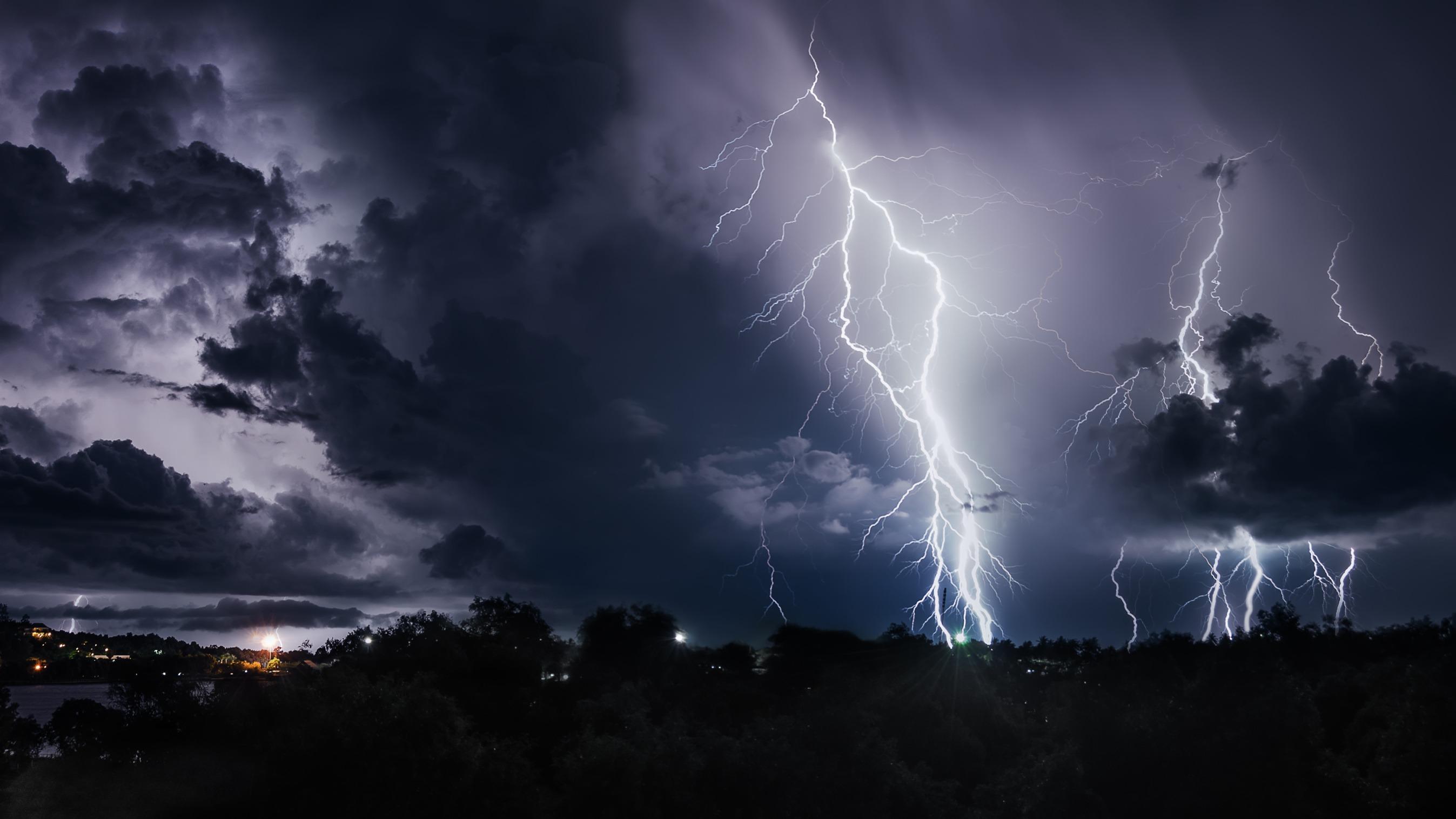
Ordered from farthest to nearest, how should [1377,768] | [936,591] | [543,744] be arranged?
[936,591]
[543,744]
[1377,768]

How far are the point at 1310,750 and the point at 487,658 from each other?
93.7 feet

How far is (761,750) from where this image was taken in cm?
2058

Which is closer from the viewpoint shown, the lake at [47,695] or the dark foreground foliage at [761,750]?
the dark foreground foliage at [761,750]

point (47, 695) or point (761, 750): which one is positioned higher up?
point (761, 750)

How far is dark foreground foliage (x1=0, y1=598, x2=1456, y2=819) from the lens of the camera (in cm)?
1755

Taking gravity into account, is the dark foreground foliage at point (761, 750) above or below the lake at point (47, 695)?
above

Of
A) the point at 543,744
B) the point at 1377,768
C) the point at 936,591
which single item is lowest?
the point at 543,744

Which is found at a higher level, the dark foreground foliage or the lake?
the dark foreground foliage

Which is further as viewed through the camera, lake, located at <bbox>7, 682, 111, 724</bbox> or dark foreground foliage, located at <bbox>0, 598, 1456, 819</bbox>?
lake, located at <bbox>7, 682, 111, 724</bbox>

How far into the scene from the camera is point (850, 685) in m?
30.6

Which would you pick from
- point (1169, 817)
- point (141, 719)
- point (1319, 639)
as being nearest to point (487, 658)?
point (141, 719)

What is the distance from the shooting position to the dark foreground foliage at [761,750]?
17547mm

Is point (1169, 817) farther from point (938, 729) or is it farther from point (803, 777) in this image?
point (938, 729)

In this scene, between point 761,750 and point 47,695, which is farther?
point 47,695
